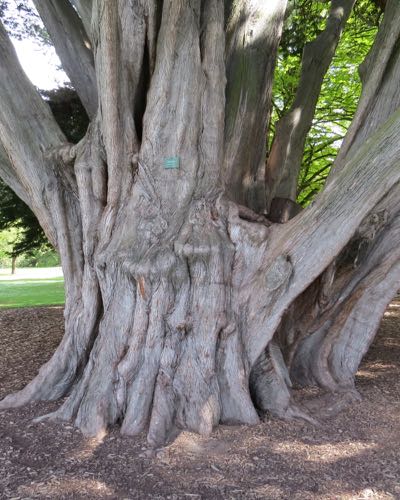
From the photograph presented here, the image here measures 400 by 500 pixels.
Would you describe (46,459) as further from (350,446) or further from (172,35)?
(172,35)

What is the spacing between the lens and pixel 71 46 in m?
5.93

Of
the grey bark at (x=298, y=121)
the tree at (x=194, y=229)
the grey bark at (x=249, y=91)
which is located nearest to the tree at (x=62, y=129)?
the tree at (x=194, y=229)

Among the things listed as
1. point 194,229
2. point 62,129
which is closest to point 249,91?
point 194,229

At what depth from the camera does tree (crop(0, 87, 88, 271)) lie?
28.5 feet

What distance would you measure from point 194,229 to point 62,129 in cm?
505

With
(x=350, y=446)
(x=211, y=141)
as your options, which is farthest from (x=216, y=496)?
(x=211, y=141)

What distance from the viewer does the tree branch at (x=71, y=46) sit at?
5875 mm

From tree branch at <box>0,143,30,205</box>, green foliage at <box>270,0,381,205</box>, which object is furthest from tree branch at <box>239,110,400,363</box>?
green foliage at <box>270,0,381,205</box>

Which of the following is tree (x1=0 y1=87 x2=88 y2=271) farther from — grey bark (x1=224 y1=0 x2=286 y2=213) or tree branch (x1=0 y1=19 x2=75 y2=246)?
grey bark (x1=224 y1=0 x2=286 y2=213)

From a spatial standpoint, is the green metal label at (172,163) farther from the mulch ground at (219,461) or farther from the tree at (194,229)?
the mulch ground at (219,461)

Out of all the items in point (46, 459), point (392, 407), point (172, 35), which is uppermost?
point (172, 35)

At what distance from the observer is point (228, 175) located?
5336 millimetres

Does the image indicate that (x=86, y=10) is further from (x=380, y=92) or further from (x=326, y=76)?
(x=326, y=76)

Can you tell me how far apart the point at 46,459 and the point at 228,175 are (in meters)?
3.22
